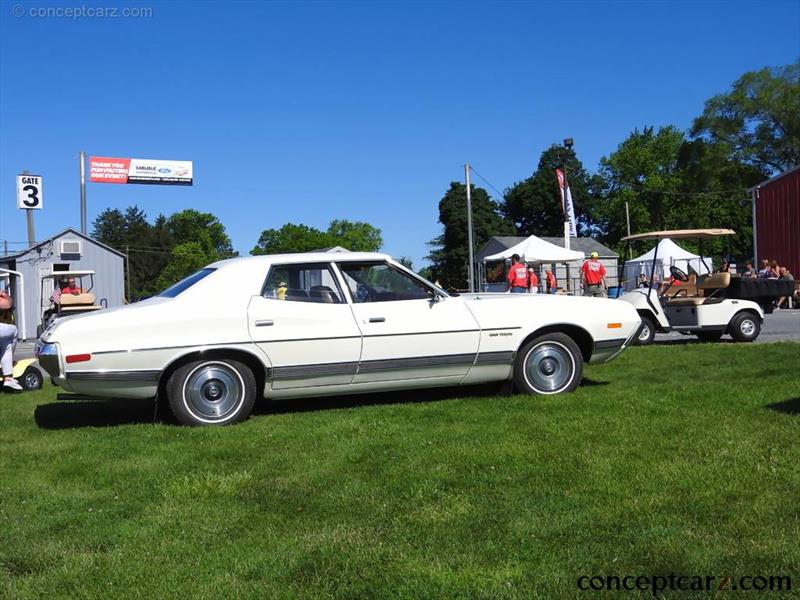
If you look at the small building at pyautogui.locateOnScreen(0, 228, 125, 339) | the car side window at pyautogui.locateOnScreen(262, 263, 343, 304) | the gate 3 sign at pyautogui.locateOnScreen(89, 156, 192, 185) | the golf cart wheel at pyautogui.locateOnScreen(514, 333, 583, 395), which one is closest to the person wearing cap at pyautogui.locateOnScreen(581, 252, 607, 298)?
the golf cart wheel at pyautogui.locateOnScreen(514, 333, 583, 395)

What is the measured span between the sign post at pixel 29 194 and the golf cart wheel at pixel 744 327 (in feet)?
101

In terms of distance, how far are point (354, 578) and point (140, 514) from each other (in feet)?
5.12

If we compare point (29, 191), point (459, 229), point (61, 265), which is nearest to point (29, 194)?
point (29, 191)

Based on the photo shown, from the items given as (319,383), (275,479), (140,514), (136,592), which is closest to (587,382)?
(319,383)

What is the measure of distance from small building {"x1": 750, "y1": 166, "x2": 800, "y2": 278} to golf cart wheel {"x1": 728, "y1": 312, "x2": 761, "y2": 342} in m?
20.4

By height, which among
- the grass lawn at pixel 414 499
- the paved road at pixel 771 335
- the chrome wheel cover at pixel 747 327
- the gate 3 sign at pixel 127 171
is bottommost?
the grass lawn at pixel 414 499

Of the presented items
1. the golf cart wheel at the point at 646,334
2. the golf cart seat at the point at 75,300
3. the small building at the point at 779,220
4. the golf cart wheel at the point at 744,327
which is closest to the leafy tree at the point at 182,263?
the small building at the point at 779,220


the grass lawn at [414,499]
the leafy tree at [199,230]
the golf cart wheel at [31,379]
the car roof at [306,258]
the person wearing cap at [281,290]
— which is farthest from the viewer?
the leafy tree at [199,230]

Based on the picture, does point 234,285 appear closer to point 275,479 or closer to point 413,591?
point 275,479

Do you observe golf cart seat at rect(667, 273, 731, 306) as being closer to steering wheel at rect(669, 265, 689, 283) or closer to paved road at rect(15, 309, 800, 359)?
steering wheel at rect(669, 265, 689, 283)

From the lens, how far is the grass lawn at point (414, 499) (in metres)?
3.22

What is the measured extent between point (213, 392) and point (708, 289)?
32.4 ft

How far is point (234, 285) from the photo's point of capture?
690 cm

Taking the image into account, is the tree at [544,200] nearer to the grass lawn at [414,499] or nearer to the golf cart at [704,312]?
the golf cart at [704,312]
